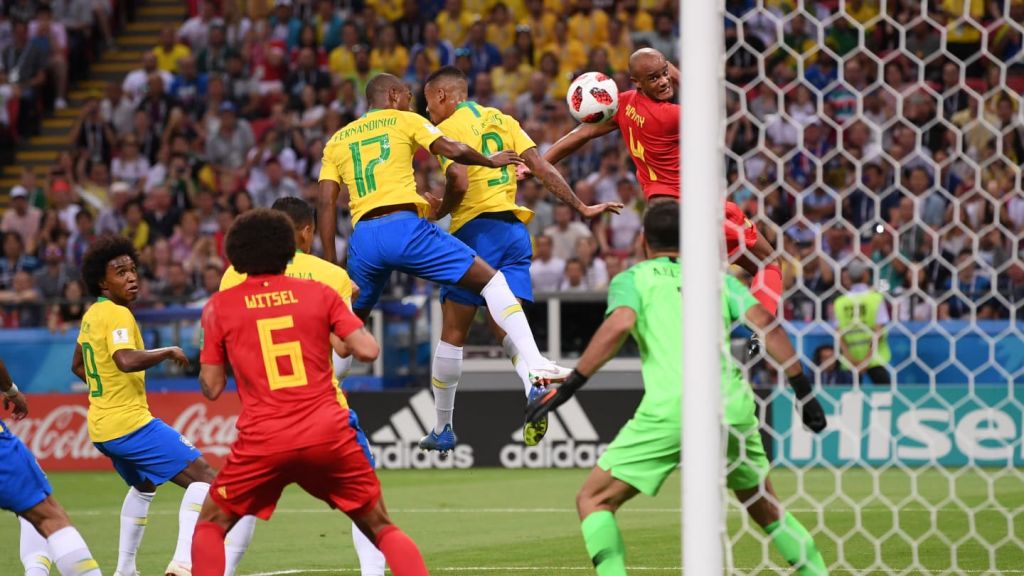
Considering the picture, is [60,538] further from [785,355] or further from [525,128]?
[525,128]

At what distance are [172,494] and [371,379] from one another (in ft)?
9.51

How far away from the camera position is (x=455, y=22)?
20922 millimetres

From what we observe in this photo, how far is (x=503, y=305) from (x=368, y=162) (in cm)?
124

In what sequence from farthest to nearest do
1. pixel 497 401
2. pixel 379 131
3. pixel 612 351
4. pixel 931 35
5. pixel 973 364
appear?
1. pixel 931 35
2. pixel 497 401
3. pixel 973 364
4. pixel 379 131
5. pixel 612 351

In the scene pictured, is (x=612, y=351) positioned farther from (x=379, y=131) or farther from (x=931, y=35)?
(x=931, y=35)

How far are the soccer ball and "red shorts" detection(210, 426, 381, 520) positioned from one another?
147 inches

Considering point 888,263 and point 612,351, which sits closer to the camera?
point 612,351

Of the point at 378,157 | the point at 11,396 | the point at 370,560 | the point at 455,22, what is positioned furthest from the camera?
the point at 455,22

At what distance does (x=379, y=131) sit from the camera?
858 cm

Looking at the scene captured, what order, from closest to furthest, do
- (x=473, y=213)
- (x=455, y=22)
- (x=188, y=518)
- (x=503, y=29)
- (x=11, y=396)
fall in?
(x=11, y=396) < (x=188, y=518) < (x=473, y=213) < (x=503, y=29) < (x=455, y=22)

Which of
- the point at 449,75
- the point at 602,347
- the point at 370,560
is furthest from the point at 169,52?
the point at 602,347

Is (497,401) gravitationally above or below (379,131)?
below

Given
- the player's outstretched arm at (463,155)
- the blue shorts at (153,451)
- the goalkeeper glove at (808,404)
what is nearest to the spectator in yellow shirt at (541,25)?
the player's outstretched arm at (463,155)

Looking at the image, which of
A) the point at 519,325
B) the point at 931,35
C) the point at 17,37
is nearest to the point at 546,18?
the point at 931,35
